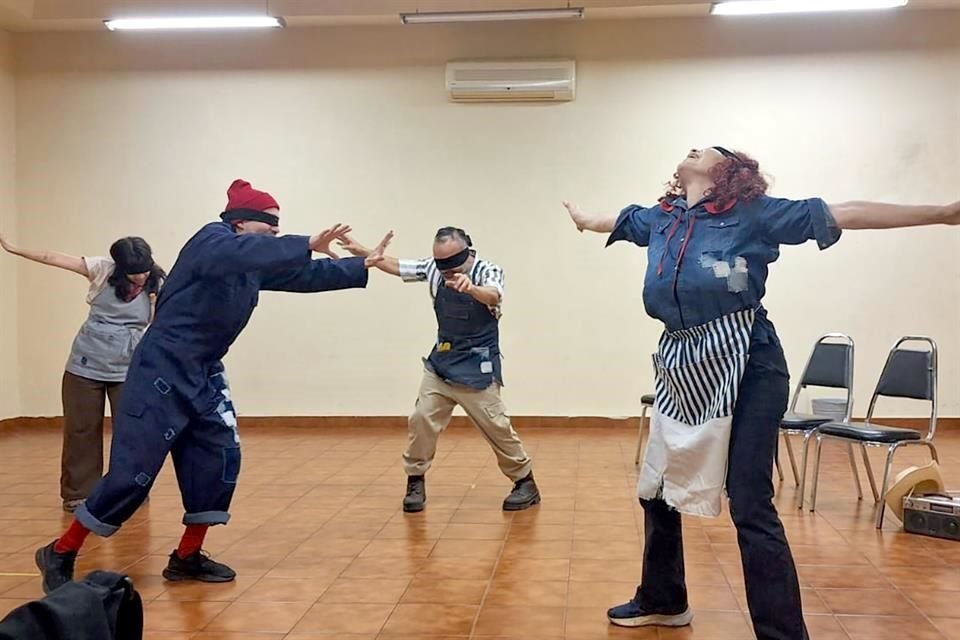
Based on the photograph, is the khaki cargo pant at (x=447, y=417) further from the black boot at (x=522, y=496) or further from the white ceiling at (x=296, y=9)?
the white ceiling at (x=296, y=9)

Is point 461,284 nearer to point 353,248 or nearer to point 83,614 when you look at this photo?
point 353,248

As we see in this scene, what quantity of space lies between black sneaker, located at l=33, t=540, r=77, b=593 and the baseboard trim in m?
4.26

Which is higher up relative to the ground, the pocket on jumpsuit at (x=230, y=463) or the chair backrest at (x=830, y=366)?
the chair backrest at (x=830, y=366)

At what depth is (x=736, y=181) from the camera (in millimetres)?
2598

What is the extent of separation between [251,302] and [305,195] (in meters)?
4.30

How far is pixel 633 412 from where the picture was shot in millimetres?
7320

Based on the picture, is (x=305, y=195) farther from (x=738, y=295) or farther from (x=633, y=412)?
(x=738, y=295)

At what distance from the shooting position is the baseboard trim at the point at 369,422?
7340mm

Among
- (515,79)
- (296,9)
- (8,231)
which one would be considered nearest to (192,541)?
(515,79)

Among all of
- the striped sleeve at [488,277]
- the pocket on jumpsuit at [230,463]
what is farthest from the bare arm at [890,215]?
the pocket on jumpsuit at [230,463]

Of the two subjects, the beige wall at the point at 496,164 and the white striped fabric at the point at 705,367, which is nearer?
the white striped fabric at the point at 705,367

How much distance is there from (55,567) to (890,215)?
291cm

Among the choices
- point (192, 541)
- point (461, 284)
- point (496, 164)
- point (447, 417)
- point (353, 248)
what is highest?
point (496, 164)

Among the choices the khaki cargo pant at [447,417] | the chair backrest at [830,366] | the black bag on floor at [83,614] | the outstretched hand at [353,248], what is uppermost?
the outstretched hand at [353,248]
